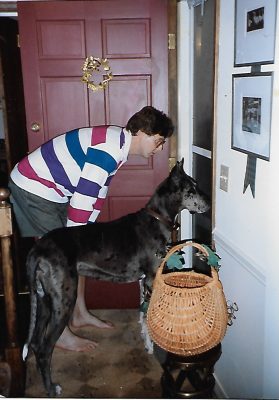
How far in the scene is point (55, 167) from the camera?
2.62 meters

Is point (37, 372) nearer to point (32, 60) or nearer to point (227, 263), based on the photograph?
point (227, 263)

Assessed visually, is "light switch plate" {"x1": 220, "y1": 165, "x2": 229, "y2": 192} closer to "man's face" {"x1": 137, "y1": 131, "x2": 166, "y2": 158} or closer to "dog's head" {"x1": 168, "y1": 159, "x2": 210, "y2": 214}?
"dog's head" {"x1": 168, "y1": 159, "x2": 210, "y2": 214}

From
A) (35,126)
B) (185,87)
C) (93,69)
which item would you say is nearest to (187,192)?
(185,87)

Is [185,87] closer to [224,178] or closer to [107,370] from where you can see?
[224,178]

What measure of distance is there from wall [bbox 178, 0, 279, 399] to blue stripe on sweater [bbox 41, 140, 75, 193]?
2.80ft

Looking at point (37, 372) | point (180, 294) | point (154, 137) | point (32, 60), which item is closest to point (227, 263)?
point (180, 294)

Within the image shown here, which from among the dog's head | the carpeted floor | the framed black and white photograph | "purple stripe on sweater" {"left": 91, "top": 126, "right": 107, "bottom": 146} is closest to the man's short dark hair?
"purple stripe on sweater" {"left": 91, "top": 126, "right": 107, "bottom": 146}

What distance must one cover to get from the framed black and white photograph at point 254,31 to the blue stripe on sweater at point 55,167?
3.67ft

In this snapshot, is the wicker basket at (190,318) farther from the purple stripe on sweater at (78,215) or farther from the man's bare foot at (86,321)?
the man's bare foot at (86,321)

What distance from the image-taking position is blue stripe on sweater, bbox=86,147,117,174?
7.99 ft

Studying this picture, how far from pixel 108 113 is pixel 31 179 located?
2.44 feet

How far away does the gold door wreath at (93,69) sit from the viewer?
298cm

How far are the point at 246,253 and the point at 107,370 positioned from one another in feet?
3.67

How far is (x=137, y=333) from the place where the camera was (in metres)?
3.03
